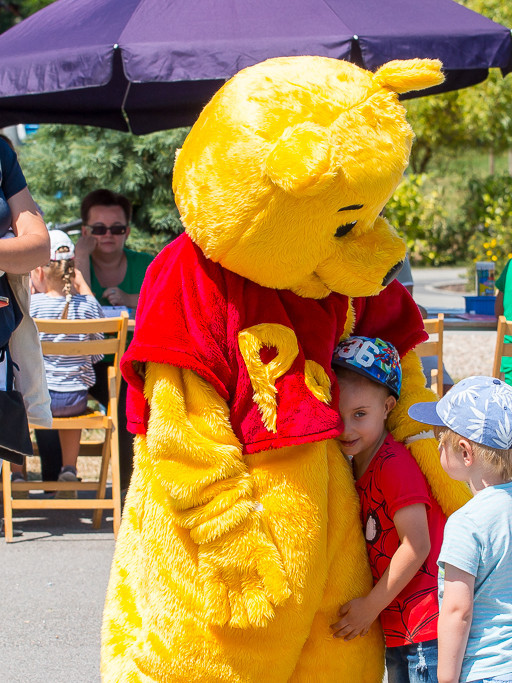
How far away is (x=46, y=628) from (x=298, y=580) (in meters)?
2.25

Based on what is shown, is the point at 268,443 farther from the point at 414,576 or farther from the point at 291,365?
the point at 414,576

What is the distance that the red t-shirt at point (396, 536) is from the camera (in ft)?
6.61

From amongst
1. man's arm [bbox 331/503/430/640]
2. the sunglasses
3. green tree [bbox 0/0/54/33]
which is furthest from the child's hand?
green tree [bbox 0/0/54/33]

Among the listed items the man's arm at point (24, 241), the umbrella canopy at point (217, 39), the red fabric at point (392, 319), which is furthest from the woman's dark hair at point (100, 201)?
the red fabric at point (392, 319)

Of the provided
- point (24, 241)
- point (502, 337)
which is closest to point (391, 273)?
point (24, 241)

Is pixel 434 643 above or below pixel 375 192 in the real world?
below

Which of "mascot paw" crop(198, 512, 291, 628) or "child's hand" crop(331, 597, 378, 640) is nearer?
"mascot paw" crop(198, 512, 291, 628)

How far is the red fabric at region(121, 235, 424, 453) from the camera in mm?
1871

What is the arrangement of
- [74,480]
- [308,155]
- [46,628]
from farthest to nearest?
[74,480]
[46,628]
[308,155]

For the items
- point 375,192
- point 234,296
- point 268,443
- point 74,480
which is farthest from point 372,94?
point 74,480

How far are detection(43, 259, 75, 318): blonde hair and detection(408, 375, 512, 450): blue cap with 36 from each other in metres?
3.44

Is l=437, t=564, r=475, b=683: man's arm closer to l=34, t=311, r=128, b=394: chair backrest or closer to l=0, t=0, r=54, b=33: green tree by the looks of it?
l=34, t=311, r=128, b=394: chair backrest

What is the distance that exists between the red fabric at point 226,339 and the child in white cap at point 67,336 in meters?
3.01

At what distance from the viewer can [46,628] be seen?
147 inches
